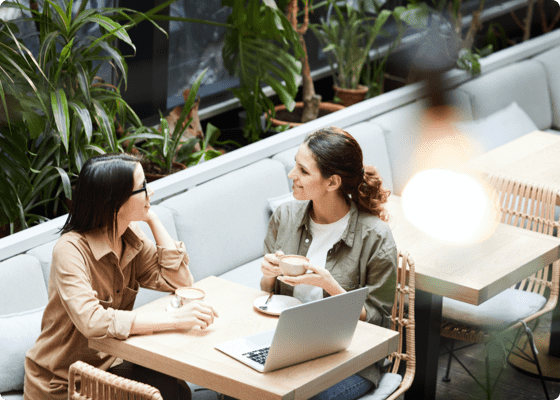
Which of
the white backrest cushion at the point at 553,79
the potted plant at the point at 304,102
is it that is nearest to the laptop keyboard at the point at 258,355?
the potted plant at the point at 304,102

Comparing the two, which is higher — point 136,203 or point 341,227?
point 136,203

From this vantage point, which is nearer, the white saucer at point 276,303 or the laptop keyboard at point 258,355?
the laptop keyboard at point 258,355

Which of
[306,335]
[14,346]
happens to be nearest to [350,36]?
[14,346]

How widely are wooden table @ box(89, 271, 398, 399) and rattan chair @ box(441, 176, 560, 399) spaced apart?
63 cm

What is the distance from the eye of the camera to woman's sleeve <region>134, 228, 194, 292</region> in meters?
2.08

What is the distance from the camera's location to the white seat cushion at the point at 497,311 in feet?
8.30

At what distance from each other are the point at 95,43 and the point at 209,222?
86 cm

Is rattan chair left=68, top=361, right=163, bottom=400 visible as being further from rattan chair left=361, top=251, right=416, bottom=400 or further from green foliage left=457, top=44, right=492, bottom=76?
green foliage left=457, top=44, right=492, bottom=76

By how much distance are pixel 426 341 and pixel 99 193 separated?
4.14 ft

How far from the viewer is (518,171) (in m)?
3.43

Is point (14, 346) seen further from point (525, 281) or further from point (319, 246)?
point (525, 281)

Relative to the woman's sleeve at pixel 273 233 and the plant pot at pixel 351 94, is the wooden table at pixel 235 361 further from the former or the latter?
the plant pot at pixel 351 94

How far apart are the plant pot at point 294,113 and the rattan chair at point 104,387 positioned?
2.79 meters

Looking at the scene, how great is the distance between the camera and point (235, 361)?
1.66 meters
